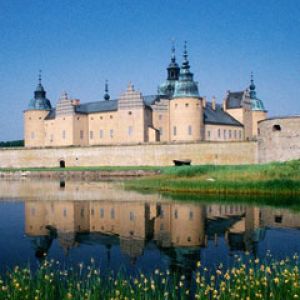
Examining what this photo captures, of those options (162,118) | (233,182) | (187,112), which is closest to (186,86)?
(187,112)

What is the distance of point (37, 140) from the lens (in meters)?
55.8

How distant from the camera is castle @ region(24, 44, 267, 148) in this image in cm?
4519

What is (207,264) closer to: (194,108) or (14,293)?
(14,293)

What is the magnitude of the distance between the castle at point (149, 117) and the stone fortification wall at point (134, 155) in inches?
70.0

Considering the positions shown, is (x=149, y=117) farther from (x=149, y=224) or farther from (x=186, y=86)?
(x=149, y=224)

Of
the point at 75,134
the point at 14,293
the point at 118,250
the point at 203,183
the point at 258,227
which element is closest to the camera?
the point at 14,293

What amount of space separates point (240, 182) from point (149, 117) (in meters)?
26.9

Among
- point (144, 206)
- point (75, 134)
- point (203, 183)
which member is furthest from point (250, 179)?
point (75, 134)

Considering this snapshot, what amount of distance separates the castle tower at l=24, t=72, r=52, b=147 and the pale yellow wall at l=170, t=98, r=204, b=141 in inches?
740

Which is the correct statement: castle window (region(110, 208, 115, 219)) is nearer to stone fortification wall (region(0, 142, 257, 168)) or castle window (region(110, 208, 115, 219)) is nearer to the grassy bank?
the grassy bank

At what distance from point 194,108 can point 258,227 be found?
31374 mm

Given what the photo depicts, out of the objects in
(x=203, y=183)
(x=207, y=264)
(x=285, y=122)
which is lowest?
(x=207, y=264)

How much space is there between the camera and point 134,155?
4306 centimetres

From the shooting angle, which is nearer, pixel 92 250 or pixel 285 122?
pixel 92 250
